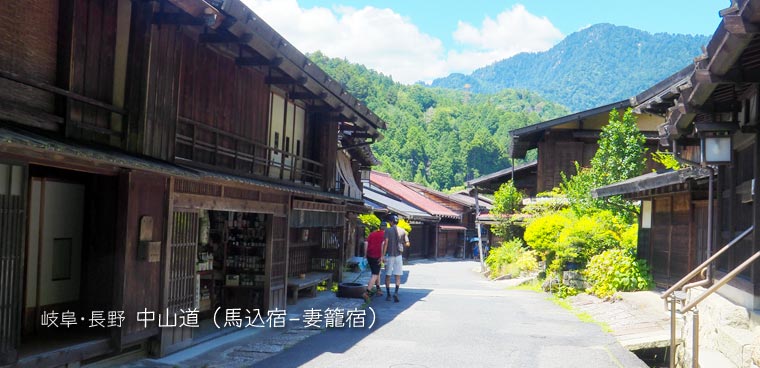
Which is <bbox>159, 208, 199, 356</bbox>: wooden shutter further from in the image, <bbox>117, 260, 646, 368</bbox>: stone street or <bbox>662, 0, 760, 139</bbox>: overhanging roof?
<bbox>662, 0, 760, 139</bbox>: overhanging roof

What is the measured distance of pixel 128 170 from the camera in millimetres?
8188

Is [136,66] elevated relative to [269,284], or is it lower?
elevated

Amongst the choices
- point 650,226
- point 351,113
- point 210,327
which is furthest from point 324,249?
point 650,226

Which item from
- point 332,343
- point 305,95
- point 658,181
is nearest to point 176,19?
point 332,343

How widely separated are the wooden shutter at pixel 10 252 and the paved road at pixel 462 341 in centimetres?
357

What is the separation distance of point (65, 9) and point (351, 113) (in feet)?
33.2

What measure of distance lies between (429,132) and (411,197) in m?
60.2

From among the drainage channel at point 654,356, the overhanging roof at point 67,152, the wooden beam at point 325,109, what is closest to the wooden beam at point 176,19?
the overhanging roof at point 67,152

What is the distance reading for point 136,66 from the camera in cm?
882

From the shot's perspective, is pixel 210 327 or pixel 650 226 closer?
pixel 210 327

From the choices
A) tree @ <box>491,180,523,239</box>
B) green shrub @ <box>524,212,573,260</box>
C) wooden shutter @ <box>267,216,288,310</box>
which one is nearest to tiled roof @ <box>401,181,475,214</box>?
tree @ <box>491,180,523,239</box>

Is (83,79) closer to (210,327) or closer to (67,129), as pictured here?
(67,129)

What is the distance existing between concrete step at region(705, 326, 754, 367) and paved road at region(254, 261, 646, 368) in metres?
1.90

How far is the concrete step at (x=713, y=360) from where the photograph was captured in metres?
7.11
